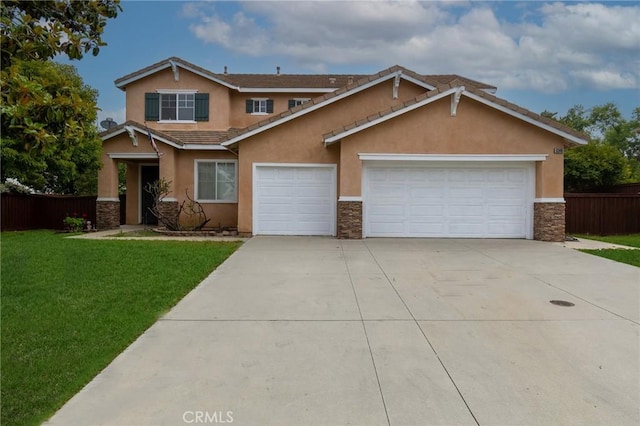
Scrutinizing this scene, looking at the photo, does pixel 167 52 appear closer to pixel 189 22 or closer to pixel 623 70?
pixel 189 22

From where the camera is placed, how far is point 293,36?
18422 mm

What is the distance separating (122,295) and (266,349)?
307cm

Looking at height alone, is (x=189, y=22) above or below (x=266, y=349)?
above

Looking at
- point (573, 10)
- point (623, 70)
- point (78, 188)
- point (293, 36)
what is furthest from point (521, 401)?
point (623, 70)

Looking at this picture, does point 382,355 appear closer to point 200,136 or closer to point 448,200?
point 448,200

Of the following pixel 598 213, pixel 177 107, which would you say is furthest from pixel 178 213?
pixel 598 213

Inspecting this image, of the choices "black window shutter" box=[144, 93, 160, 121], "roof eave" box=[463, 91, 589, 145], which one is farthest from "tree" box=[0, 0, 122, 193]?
"black window shutter" box=[144, 93, 160, 121]

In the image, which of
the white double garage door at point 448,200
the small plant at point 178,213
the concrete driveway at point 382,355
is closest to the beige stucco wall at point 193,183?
the small plant at point 178,213

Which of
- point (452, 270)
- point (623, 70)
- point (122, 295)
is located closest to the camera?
point (122, 295)

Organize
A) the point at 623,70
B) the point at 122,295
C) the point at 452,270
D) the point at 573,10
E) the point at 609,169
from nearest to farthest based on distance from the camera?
1. the point at 122,295
2. the point at 452,270
3. the point at 573,10
4. the point at 609,169
5. the point at 623,70

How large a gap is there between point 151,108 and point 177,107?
1.11 metres

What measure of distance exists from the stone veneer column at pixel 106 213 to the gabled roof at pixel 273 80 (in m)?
5.31

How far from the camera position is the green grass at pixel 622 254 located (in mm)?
9555

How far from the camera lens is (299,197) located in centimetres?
1369
